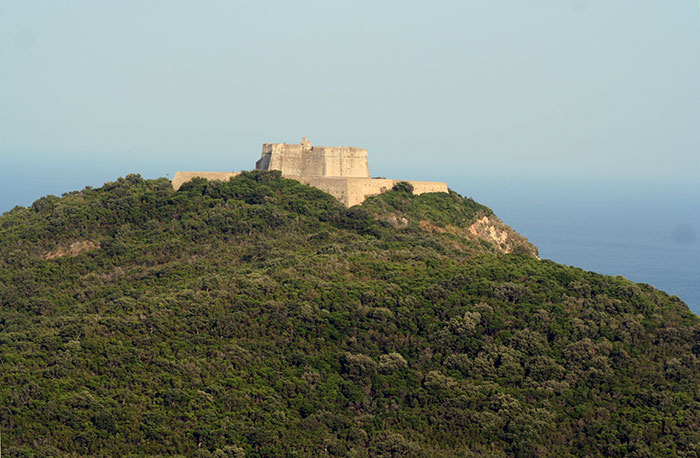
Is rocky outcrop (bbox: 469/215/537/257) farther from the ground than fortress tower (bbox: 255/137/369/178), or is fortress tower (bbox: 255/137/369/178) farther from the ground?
fortress tower (bbox: 255/137/369/178)

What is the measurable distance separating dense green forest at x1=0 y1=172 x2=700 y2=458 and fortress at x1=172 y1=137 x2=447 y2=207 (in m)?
5.65

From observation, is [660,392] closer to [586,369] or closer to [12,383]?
[586,369]

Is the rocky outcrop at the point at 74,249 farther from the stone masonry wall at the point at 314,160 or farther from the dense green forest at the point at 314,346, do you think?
Result: the stone masonry wall at the point at 314,160

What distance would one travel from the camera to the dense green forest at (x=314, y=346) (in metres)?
40.5

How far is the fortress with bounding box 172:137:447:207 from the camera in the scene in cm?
6912

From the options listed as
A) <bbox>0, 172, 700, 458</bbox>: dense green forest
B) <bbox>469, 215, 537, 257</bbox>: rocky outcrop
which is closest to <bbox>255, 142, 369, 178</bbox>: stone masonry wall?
<bbox>0, 172, 700, 458</bbox>: dense green forest

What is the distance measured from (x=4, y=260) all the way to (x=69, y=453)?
81.7 ft

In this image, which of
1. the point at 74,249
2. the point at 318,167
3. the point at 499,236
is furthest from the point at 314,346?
the point at 499,236

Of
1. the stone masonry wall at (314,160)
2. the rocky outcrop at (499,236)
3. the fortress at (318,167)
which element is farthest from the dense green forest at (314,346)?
the rocky outcrop at (499,236)

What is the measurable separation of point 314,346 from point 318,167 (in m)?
25.3

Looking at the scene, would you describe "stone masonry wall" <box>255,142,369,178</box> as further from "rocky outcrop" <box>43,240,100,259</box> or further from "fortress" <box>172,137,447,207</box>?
"rocky outcrop" <box>43,240,100,259</box>

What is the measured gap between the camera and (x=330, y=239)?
61.7m

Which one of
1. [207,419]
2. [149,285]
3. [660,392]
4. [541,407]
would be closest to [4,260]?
[149,285]

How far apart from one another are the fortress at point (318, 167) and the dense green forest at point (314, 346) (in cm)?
565
